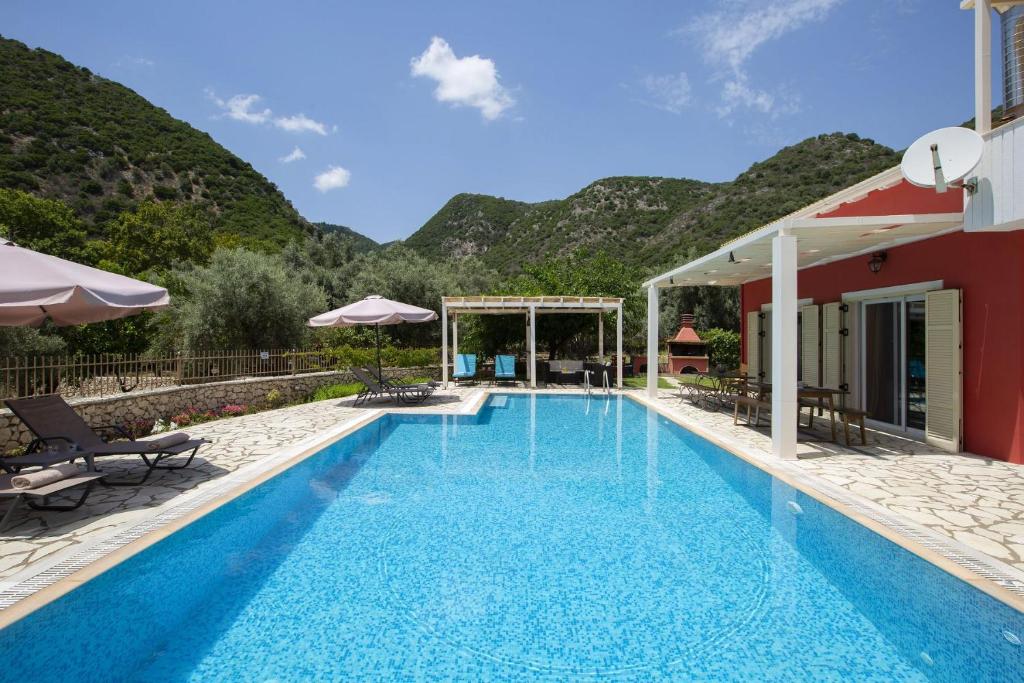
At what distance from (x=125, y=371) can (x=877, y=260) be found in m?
13.4

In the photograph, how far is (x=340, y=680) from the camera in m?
2.61

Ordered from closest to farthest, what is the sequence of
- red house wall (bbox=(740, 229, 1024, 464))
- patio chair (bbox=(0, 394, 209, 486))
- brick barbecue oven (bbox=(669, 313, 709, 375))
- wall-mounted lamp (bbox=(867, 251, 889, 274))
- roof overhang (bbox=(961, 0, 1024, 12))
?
patio chair (bbox=(0, 394, 209, 486)) → roof overhang (bbox=(961, 0, 1024, 12)) → red house wall (bbox=(740, 229, 1024, 464)) → wall-mounted lamp (bbox=(867, 251, 889, 274)) → brick barbecue oven (bbox=(669, 313, 709, 375))

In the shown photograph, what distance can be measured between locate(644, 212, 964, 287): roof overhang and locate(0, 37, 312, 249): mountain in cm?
3605

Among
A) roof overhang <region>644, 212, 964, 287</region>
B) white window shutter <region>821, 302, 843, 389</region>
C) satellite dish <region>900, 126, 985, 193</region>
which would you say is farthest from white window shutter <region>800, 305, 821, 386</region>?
satellite dish <region>900, 126, 985, 193</region>

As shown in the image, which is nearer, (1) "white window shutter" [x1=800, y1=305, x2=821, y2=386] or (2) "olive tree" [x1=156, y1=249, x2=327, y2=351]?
(1) "white window shutter" [x1=800, y1=305, x2=821, y2=386]

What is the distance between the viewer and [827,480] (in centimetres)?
573

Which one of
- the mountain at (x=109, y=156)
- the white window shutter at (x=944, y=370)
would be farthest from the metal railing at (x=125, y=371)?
the mountain at (x=109, y=156)

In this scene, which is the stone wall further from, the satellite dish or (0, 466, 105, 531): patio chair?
the satellite dish

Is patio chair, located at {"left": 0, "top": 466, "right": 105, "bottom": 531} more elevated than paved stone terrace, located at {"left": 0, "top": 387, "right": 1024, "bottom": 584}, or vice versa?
patio chair, located at {"left": 0, "top": 466, "right": 105, "bottom": 531}

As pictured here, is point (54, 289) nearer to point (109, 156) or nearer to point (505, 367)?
point (505, 367)

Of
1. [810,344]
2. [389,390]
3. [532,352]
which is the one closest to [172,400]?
[389,390]

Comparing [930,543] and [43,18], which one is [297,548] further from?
[43,18]

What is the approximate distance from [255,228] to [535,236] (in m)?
23.9

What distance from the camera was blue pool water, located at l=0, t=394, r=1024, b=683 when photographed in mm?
2719
